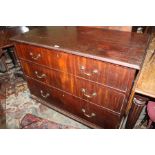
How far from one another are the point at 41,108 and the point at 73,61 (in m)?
1.07

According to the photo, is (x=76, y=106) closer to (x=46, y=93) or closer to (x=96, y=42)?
(x=46, y=93)

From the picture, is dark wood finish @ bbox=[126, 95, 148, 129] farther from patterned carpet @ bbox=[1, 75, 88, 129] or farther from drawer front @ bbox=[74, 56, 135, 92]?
patterned carpet @ bbox=[1, 75, 88, 129]


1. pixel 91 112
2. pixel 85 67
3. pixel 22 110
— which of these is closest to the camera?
pixel 85 67

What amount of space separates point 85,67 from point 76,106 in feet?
1.91

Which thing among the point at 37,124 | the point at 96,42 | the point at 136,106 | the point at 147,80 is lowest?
the point at 37,124

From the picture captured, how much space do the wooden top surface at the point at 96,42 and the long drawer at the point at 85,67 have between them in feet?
0.17

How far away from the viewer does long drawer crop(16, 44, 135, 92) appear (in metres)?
0.98

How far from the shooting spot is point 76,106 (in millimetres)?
1528

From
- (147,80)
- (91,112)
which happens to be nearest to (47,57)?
(91,112)

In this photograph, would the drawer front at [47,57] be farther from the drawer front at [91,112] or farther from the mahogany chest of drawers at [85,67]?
the drawer front at [91,112]

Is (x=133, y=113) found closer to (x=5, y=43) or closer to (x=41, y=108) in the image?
(x=41, y=108)

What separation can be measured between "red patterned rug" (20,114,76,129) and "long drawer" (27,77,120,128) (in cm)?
22

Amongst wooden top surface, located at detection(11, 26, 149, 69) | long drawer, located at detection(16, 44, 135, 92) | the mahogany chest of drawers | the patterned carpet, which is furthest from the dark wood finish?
the patterned carpet
